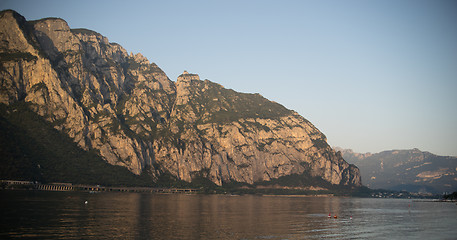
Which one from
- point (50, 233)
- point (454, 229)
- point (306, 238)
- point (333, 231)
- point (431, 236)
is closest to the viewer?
point (50, 233)

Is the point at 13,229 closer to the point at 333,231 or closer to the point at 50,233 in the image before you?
the point at 50,233

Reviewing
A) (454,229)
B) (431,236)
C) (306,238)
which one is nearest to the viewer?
(306,238)

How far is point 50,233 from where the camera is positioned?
73.4 m

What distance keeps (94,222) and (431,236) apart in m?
76.8

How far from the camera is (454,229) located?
4048 inches

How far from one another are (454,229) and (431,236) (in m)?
19.2

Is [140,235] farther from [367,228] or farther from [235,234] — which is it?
[367,228]

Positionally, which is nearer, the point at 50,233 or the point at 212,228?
the point at 50,233

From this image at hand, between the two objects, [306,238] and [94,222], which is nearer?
[306,238]

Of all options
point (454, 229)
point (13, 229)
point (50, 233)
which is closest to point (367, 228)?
point (454, 229)

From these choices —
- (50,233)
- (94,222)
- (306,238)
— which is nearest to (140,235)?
(50,233)

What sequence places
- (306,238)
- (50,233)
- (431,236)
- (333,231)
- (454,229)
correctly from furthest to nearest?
(454,229) → (333,231) → (431,236) → (306,238) → (50,233)

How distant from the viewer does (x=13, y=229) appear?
75250mm

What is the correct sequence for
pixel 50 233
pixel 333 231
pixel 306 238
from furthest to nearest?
pixel 333 231
pixel 306 238
pixel 50 233
